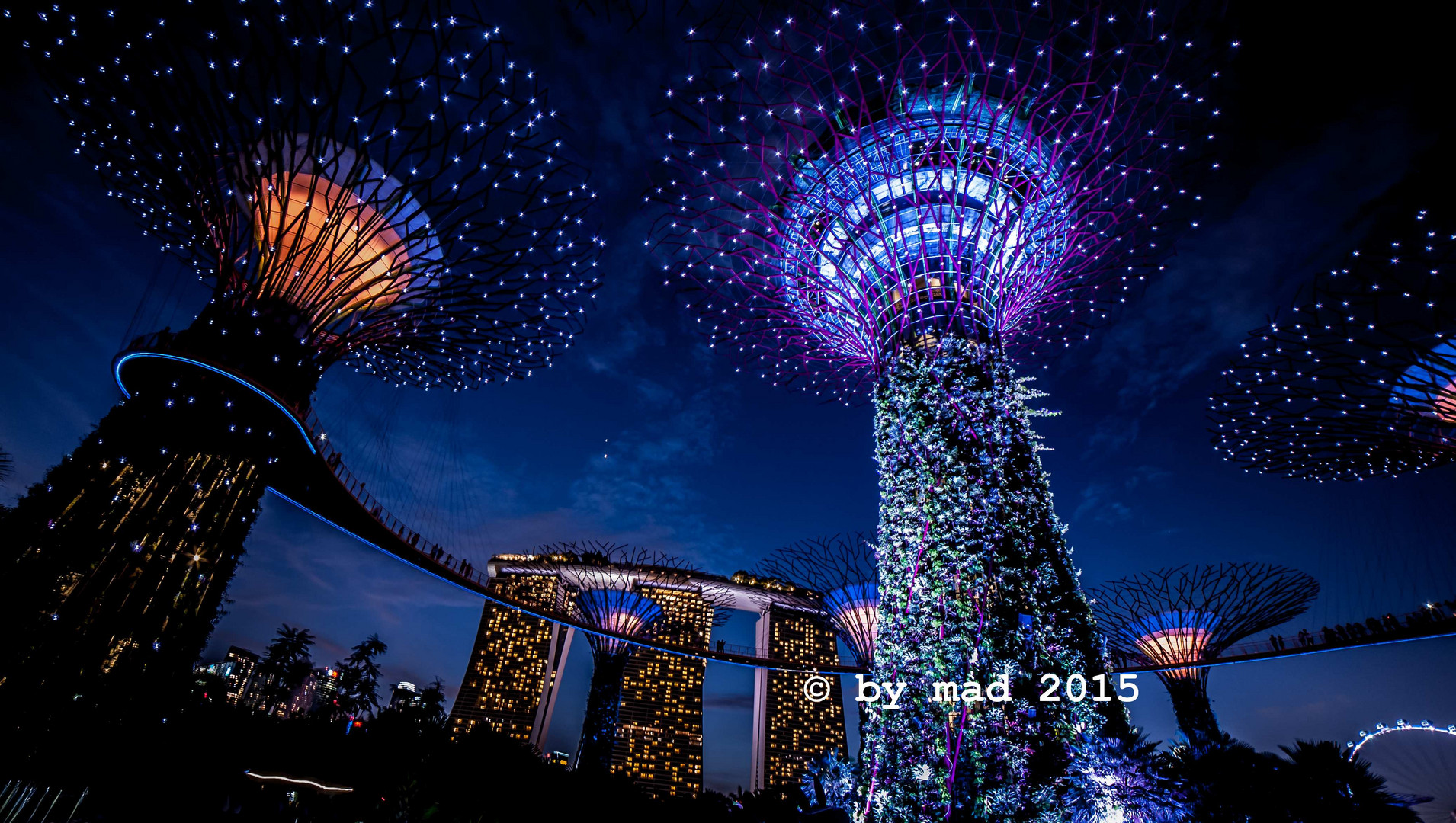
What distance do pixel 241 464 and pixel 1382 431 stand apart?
25854 millimetres

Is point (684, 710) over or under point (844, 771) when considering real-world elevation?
over

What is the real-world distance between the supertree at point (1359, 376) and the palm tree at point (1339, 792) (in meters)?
10.3

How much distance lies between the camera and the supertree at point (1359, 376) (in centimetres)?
1152

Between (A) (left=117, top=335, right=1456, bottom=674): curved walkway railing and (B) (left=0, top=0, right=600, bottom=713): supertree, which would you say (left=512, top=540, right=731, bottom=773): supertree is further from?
(B) (left=0, top=0, right=600, bottom=713): supertree

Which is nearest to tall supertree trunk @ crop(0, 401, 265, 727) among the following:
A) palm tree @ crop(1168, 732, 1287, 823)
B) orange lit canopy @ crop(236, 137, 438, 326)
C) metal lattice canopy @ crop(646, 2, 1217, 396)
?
orange lit canopy @ crop(236, 137, 438, 326)

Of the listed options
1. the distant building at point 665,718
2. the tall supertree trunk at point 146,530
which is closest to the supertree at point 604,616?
the tall supertree trunk at point 146,530

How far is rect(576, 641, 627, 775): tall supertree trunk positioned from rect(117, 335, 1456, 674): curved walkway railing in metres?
1.08

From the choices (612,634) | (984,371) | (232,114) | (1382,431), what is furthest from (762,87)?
(612,634)

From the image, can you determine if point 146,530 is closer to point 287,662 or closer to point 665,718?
point 287,662

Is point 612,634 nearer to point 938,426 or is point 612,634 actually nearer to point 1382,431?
point 938,426

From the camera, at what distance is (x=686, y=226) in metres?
12.6

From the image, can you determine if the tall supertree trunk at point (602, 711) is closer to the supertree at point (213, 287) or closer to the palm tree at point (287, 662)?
the supertree at point (213, 287)

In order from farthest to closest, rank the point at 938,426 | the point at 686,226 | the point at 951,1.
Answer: the point at 686,226
the point at 938,426
the point at 951,1

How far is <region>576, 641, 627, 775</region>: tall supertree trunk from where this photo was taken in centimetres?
2175
